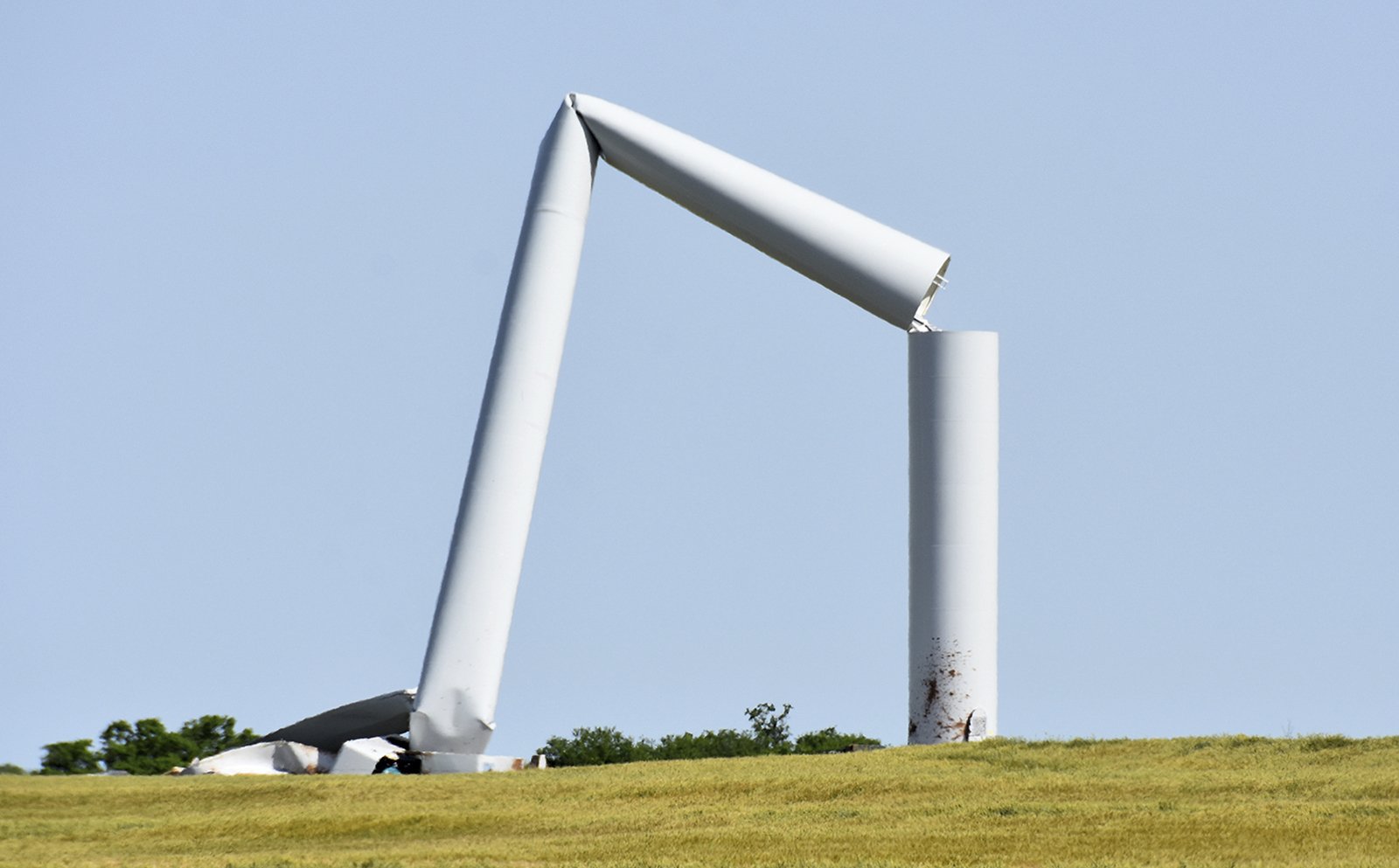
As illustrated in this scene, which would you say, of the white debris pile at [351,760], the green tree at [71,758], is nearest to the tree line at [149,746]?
the green tree at [71,758]

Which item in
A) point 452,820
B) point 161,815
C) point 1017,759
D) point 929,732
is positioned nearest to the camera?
point 452,820

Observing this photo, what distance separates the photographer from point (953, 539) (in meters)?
40.4

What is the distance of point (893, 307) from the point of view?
41781 millimetres

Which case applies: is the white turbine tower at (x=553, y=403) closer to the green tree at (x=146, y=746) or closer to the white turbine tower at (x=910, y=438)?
the white turbine tower at (x=910, y=438)

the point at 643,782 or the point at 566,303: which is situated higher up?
the point at 566,303

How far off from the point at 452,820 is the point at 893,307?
15.8 metres

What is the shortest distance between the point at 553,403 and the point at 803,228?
651cm

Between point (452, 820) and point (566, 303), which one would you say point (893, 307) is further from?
point (452, 820)

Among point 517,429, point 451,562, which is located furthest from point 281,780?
point 517,429

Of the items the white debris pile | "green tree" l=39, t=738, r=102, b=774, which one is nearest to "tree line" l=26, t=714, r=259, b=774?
"green tree" l=39, t=738, r=102, b=774

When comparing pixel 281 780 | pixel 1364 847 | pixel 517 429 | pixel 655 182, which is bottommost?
pixel 1364 847

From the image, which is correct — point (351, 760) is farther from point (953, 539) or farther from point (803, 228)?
point (803, 228)

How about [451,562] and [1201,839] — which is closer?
[1201,839]

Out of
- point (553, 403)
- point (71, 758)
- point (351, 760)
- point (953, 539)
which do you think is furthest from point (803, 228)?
point (71, 758)
